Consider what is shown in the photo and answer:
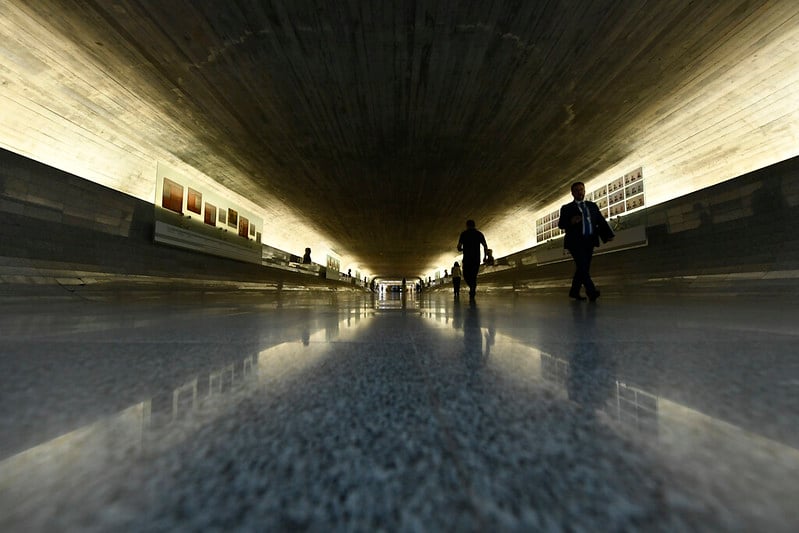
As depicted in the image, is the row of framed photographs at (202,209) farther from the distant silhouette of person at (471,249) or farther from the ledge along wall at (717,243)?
the ledge along wall at (717,243)

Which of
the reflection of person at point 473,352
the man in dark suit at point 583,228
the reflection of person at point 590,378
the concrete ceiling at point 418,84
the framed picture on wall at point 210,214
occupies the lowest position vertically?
the reflection of person at point 590,378

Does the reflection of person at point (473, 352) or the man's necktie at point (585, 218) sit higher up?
the man's necktie at point (585, 218)

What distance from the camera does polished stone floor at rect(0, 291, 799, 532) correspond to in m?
0.34

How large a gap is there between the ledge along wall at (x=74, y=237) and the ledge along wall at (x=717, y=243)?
39.5 ft

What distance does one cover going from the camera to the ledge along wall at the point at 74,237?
5.84 meters

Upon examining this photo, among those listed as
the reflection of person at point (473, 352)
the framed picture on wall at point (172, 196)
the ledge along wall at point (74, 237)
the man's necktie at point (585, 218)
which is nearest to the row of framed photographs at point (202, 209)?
the framed picture on wall at point (172, 196)

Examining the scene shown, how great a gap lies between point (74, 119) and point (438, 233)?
15.1 metres

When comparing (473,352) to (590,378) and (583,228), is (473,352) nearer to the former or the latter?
(590,378)

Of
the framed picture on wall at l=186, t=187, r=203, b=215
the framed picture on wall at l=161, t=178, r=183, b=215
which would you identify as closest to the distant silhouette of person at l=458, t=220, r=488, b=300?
the framed picture on wall at l=161, t=178, r=183, b=215

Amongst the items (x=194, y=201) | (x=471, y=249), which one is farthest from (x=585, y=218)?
(x=194, y=201)

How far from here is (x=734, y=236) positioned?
682 centimetres

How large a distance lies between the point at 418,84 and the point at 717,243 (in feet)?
21.9

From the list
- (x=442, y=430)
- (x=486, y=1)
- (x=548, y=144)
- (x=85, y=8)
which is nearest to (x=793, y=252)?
(x=548, y=144)

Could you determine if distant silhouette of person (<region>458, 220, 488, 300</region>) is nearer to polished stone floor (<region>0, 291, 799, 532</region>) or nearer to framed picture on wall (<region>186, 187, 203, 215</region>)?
polished stone floor (<region>0, 291, 799, 532</region>)
